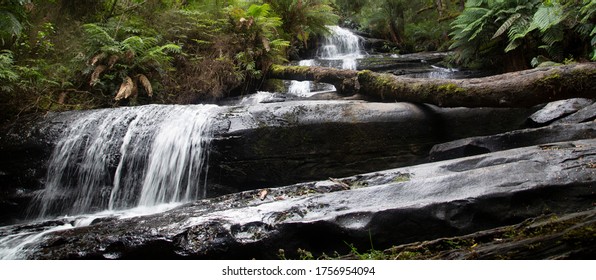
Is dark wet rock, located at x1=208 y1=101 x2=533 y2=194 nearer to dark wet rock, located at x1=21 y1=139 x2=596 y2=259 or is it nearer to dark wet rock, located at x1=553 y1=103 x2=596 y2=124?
dark wet rock, located at x1=553 y1=103 x2=596 y2=124

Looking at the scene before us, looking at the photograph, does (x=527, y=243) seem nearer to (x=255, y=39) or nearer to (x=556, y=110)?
(x=556, y=110)

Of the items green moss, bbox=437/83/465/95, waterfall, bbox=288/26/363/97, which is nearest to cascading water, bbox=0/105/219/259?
green moss, bbox=437/83/465/95

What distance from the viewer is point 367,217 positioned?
3072 mm

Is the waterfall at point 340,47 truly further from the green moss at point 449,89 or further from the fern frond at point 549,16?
the green moss at point 449,89

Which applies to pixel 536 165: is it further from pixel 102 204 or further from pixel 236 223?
pixel 102 204

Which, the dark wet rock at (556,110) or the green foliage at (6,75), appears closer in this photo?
the dark wet rock at (556,110)

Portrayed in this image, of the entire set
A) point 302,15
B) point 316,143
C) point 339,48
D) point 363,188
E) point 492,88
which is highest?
point 302,15

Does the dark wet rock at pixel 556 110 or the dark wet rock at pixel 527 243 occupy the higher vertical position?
the dark wet rock at pixel 556 110

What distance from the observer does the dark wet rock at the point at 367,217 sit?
292 centimetres

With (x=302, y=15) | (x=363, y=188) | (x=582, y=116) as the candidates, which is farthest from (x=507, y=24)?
(x=363, y=188)

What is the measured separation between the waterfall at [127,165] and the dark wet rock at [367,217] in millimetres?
1386

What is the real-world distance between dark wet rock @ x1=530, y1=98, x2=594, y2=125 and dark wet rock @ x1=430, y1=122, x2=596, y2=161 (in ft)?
2.14

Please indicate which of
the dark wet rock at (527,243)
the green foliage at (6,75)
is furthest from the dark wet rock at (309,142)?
the dark wet rock at (527,243)

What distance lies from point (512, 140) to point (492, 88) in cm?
77
